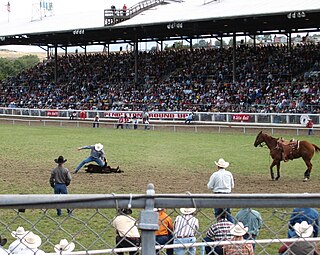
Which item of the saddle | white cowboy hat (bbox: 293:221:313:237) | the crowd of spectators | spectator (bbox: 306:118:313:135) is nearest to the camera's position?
white cowboy hat (bbox: 293:221:313:237)

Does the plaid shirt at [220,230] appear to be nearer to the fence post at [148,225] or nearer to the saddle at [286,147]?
the fence post at [148,225]

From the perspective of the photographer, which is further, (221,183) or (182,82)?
(182,82)

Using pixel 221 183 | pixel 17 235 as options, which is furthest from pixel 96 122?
pixel 17 235

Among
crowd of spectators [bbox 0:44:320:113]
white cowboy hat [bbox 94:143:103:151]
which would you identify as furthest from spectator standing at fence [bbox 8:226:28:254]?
crowd of spectators [bbox 0:44:320:113]

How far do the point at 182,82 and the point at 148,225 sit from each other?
1770 inches

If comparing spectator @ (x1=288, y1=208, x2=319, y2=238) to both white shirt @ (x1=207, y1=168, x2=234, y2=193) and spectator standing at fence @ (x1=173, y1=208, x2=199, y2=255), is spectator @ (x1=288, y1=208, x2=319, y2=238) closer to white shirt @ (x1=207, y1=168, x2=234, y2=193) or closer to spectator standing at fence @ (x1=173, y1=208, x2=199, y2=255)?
spectator standing at fence @ (x1=173, y1=208, x2=199, y2=255)

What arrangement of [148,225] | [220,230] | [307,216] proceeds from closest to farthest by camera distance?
[148,225] → [307,216] → [220,230]

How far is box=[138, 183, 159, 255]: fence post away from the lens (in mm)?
2648

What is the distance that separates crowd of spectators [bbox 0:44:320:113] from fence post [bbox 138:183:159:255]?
32.8 m

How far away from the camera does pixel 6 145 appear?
2728 centimetres

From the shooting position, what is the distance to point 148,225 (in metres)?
2.65

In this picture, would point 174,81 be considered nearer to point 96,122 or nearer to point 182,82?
point 182,82

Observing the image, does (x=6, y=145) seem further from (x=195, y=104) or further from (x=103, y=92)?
(x=103, y=92)

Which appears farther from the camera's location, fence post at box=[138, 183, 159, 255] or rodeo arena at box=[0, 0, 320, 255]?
rodeo arena at box=[0, 0, 320, 255]
